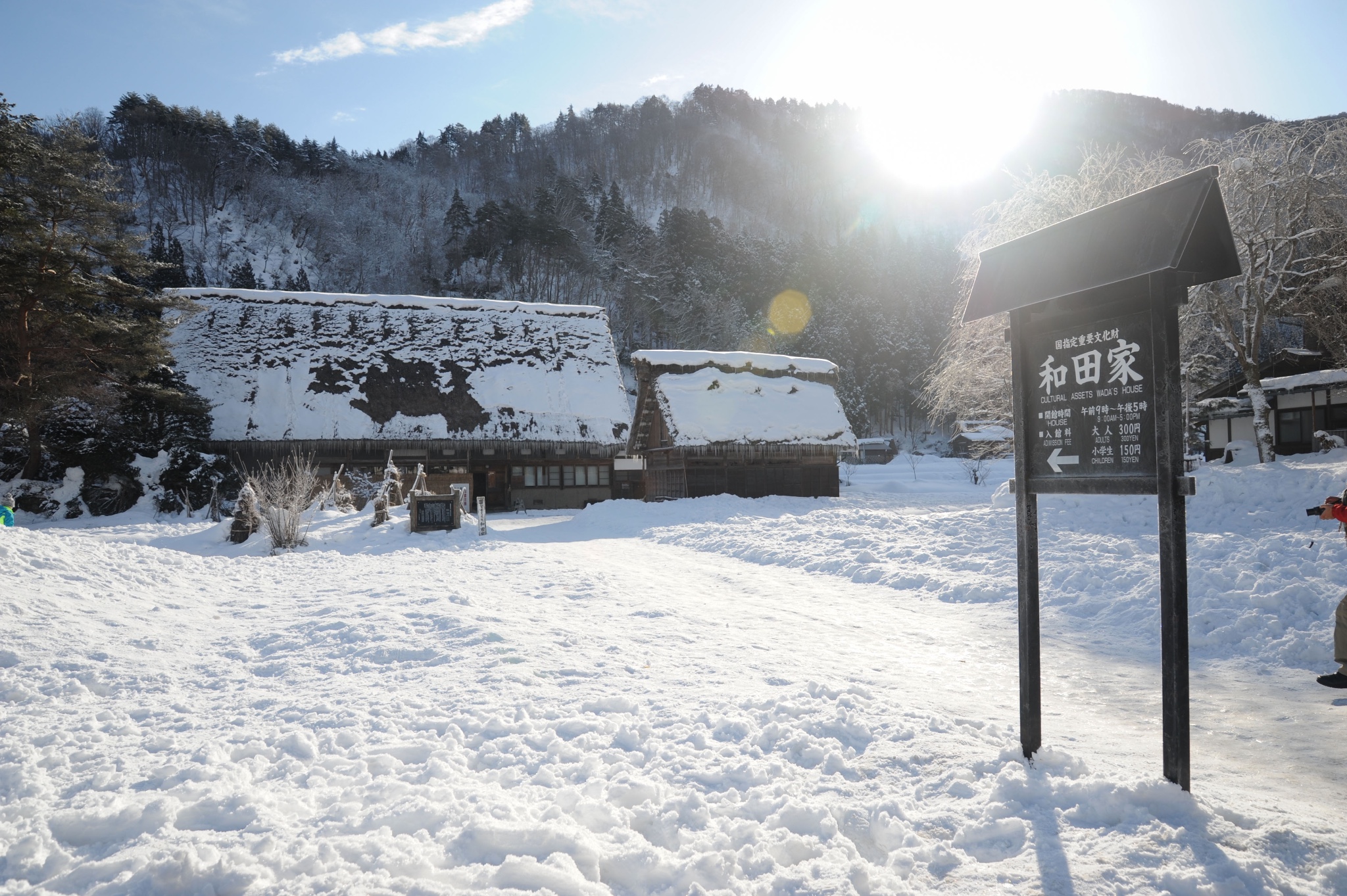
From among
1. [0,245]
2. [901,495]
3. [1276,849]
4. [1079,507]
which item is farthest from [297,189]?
[1276,849]

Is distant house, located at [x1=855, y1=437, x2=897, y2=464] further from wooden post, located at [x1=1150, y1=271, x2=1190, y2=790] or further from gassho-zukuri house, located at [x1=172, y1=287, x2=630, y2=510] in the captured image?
wooden post, located at [x1=1150, y1=271, x2=1190, y2=790]

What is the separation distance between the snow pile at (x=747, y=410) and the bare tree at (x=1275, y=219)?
11558mm

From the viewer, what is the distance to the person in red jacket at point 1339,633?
420cm

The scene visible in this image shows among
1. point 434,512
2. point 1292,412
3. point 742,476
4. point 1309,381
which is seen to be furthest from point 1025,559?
point 1292,412

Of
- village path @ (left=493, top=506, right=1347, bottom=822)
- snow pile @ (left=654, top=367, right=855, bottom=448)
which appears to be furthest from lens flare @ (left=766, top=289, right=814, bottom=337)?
village path @ (left=493, top=506, right=1347, bottom=822)

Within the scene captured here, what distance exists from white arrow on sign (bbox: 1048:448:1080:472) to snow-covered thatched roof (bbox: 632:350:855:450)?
18.4m

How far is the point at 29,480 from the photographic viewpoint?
18.1 metres

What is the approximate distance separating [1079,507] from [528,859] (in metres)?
11.7

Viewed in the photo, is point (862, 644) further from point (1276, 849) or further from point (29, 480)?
point (29, 480)

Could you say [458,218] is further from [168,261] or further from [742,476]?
[742,476]

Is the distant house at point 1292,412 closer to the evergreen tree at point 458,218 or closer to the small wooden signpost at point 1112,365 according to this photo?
the small wooden signpost at point 1112,365

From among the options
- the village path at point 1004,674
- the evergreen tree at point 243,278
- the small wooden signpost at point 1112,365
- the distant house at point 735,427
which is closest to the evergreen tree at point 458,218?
the evergreen tree at point 243,278

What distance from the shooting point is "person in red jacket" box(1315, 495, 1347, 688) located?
420 centimetres

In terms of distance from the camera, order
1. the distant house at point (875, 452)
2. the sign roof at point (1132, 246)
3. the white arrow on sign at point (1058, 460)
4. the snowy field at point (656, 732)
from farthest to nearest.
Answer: the distant house at point (875, 452), the white arrow on sign at point (1058, 460), the sign roof at point (1132, 246), the snowy field at point (656, 732)
